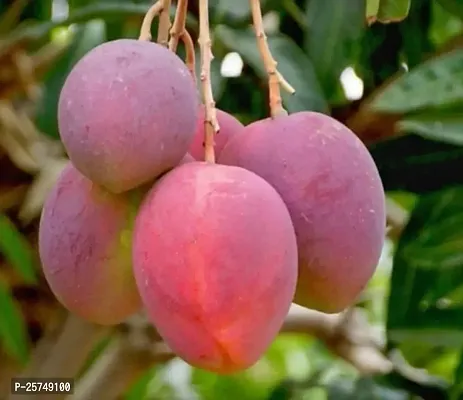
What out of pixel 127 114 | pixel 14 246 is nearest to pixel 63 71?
pixel 14 246

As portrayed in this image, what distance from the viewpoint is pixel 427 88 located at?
0.62 m

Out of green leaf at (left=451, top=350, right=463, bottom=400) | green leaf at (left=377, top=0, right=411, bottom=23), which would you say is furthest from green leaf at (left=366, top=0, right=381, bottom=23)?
green leaf at (left=451, top=350, right=463, bottom=400)

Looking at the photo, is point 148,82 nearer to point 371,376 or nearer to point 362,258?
point 362,258

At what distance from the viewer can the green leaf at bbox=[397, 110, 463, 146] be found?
636 mm

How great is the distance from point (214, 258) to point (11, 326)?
50cm

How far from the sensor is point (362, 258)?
1.16 ft

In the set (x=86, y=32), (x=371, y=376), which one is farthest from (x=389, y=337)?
(x=86, y=32)

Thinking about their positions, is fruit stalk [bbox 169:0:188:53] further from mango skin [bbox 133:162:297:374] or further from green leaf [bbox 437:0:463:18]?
green leaf [bbox 437:0:463:18]

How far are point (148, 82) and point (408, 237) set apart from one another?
0.44 metres

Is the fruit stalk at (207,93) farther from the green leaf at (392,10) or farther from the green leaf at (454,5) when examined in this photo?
the green leaf at (454,5)

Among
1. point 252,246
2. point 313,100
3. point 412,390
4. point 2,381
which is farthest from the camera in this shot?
point 2,381

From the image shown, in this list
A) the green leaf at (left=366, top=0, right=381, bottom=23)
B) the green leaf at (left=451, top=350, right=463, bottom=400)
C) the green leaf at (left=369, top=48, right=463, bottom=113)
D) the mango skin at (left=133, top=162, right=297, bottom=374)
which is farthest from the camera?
the green leaf at (left=451, top=350, right=463, bottom=400)

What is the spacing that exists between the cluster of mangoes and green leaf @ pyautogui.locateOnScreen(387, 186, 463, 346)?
33cm

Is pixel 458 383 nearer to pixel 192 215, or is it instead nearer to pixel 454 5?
pixel 454 5
